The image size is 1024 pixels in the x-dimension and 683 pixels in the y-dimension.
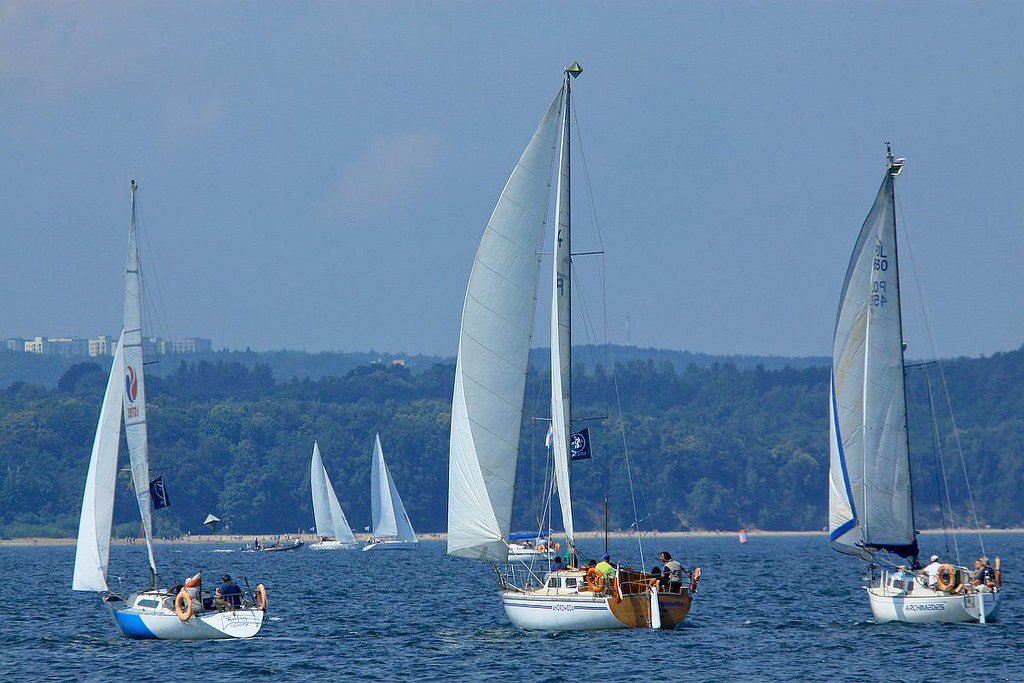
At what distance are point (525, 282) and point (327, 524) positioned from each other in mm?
99401

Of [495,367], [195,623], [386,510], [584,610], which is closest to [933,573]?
[584,610]

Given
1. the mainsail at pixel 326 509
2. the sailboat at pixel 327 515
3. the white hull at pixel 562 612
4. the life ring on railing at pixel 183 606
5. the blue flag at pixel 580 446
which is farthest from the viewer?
the mainsail at pixel 326 509

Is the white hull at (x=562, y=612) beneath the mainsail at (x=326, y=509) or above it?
beneath

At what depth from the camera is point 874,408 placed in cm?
4741

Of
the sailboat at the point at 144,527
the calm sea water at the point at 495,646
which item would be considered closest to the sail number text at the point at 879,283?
the calm sea water at the point at 495,646

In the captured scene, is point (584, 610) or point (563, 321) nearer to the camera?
point (584, 610)

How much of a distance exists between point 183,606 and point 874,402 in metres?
19.8

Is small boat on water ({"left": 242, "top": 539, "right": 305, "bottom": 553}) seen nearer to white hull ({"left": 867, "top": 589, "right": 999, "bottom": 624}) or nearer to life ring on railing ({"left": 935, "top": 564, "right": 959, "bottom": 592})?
white hull ({"left": 867, "top": 589, "right": 999, "bottom": 624})

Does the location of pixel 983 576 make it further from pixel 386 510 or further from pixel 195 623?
pixel 386 510

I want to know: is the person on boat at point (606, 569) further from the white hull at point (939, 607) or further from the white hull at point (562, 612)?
the white hull at point (939, 607)

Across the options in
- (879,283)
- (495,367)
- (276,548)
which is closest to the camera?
(495,367)

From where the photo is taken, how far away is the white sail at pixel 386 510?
136 metres

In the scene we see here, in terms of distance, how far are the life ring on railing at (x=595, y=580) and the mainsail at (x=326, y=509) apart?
313ft

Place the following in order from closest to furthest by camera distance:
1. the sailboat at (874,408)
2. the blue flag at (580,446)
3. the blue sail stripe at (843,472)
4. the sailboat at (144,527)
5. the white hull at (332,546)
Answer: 1. the blue flag at (580,446)
2. the sailboat at (144,527)
3. the sailboat at (874,408)
4. the blue sail stripe at (843,472)
5. the white hull at (332,546)
